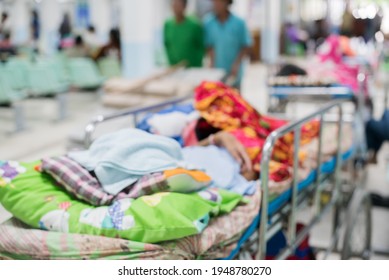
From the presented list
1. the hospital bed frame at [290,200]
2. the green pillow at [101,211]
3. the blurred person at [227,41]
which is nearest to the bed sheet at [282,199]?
the hospital bed frame at [290,200]

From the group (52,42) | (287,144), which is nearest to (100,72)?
Result: (52,42)

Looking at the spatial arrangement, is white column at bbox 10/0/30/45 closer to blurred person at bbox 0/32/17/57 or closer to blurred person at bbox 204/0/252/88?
blurred person at bbox 0/32/17/57

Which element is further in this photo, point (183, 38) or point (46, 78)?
point (46, 78)

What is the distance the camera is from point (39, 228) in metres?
1.20

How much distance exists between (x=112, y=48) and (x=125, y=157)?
6.68 m

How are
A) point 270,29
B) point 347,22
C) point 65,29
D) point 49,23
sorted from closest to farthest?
point 347,22
point 65,29
point 49,23
point 270,29

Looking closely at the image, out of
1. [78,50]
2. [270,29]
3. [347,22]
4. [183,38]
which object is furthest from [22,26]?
[183,38]

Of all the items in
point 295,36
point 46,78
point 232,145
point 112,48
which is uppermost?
point 232,145

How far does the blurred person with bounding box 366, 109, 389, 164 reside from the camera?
278 centimetres

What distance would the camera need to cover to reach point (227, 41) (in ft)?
13.8

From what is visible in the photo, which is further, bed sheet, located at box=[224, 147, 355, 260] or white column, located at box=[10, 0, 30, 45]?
white column, located at box=[10, 0, 30, 45]

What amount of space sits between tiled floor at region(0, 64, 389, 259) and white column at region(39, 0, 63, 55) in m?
2.83

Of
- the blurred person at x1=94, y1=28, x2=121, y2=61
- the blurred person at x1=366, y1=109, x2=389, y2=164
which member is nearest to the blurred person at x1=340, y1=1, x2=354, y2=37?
the blurred person at x1=94, y1=28, x2=121, y2=61

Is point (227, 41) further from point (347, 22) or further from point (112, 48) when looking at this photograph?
point (347, 22)
